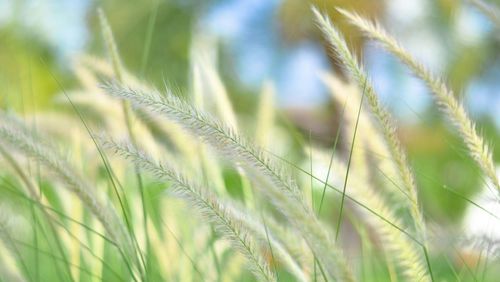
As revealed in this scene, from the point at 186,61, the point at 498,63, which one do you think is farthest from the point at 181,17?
the point at 498,63

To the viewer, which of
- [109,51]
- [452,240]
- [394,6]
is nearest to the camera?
[452,240]

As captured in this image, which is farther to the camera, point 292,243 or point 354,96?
point 354,96

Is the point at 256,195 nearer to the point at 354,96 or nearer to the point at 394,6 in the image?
the point at 354,96

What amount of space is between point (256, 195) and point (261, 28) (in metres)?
7.36

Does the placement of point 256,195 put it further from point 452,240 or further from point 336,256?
point 336,256

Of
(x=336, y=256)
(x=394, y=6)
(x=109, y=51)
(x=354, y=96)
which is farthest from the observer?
(x=394, y=6)

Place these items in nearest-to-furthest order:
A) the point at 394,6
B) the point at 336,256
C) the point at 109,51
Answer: the point at 336,256 → the point at 109,51 → the point at 394,6

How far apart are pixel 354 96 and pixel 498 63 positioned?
5066mm

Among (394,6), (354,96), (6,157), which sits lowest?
(6,157)

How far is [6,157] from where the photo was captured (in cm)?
95

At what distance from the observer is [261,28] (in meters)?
8.69

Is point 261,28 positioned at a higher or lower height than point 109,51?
higher

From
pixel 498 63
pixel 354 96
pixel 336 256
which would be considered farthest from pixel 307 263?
pixel 498 63

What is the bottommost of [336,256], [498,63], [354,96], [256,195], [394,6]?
[336,256]
